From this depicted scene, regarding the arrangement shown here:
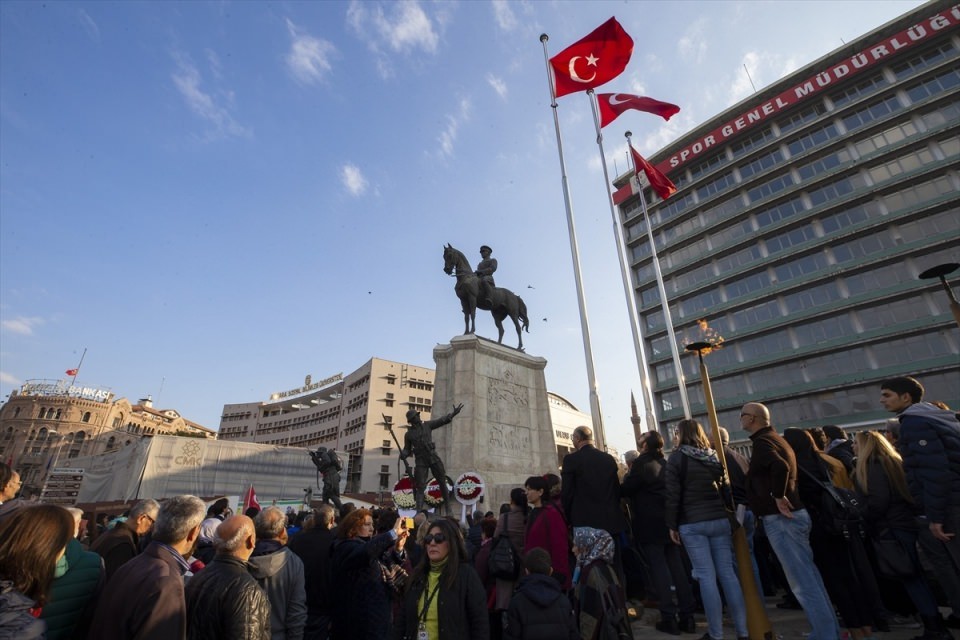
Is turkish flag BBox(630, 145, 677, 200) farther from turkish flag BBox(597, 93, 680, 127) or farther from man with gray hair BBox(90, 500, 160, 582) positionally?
man with gray hair BBox(90, 500, 160, 582)

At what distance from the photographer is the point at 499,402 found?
12.1 metres

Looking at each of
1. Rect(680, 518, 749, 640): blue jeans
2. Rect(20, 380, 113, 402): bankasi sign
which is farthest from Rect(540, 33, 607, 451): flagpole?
Rect(20, 380, 113, 402): bankasi sign

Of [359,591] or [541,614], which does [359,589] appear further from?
[541,614]

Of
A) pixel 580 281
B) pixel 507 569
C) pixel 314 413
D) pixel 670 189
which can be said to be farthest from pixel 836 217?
pixel 314 413

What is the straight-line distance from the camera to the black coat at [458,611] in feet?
9.62

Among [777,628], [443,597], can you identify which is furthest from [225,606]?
[777,628]

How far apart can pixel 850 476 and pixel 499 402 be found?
806 cm

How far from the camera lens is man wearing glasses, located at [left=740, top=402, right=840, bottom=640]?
337 centimetres

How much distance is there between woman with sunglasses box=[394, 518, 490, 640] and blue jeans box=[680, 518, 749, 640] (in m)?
2.05

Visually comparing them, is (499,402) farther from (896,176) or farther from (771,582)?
(896,176)

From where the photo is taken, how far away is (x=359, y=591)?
3.63 metres

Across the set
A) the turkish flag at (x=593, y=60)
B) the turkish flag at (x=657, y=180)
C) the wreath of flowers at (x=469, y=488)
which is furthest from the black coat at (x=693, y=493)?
the turkish flag at (x=657, y=180)

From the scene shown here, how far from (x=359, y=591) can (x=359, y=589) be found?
0.6 inches

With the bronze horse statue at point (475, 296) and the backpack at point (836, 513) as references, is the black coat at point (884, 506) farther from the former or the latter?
the bronze horse statue at point (475, 296)
